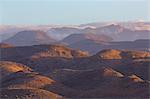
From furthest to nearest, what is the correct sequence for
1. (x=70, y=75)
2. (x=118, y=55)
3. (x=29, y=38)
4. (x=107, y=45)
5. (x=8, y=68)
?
(x=29, y=38), (x=107, y=45), (x=118, y=55), (x=8, y=68), (x=70, y=75)

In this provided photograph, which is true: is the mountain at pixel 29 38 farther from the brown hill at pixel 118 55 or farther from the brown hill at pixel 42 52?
the brown hill at pixel 118 55

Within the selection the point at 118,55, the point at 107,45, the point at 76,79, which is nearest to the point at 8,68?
the point at 76,79

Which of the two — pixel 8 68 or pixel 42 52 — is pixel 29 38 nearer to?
pixel 42 52

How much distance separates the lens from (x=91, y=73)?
4009 centimetres

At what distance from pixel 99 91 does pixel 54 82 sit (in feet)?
17.1

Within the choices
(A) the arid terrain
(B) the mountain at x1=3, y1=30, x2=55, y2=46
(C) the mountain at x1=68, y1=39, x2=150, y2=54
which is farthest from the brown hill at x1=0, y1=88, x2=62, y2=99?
(B) the mountain at x1=3, y1=30, x2=55, y2=46

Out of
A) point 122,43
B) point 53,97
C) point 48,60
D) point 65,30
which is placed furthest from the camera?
point 65,30

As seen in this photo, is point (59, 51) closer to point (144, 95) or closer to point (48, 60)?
point (48, 60)

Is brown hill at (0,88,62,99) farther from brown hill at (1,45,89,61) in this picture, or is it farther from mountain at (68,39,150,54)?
mountain at (68,39,150,54)

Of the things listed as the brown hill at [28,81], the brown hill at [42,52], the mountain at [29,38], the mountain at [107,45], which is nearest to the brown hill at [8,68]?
the brown hill at [28,81]

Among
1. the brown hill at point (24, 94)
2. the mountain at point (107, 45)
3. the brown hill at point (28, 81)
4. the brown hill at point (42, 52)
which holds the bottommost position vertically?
the mountain at point (107, 45)

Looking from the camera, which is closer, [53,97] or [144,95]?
[53,97]

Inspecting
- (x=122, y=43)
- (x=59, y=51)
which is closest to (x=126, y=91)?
(x=59, y=51)

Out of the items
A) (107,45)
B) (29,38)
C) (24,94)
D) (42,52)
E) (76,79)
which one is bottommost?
(29,38)
